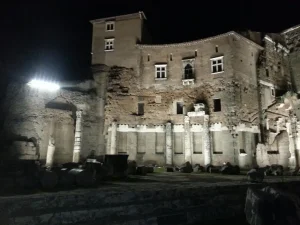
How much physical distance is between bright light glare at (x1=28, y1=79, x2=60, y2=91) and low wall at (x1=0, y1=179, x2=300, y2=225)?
20.8m

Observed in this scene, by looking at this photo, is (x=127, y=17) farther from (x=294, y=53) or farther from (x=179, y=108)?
(x=294, y=53)

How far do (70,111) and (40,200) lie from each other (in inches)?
855

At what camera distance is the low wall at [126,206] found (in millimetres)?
4828

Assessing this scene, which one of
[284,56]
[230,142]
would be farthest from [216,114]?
[284,56]

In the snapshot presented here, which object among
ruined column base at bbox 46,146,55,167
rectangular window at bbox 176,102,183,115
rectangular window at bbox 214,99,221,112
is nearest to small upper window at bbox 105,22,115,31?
rectangular window at bbox 176,102,183,115

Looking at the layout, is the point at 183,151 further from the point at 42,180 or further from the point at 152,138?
the point at 42,180

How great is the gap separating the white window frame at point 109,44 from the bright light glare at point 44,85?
7.65 meters

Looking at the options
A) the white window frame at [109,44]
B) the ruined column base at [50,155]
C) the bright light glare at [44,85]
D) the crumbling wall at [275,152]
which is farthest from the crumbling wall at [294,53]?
the ruined column base at [50,155]

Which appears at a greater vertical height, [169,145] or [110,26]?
[110,26]

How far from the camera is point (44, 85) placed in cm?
2450

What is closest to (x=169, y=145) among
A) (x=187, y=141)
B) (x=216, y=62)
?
(x=187, y=141)

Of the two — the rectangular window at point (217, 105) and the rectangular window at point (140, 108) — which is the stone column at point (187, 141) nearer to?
the rectangular window at point (217, 105)

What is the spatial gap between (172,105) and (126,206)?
20.8 metres

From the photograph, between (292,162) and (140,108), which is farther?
(140,108)
